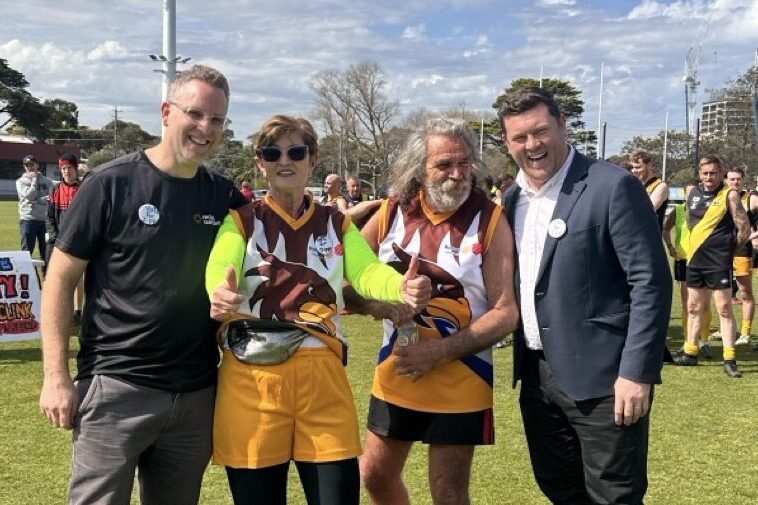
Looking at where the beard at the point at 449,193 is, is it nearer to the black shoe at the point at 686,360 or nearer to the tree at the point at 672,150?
the black shoe at the point at 686,360

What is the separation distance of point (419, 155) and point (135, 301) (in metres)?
1.28

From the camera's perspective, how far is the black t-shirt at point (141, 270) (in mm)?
2623

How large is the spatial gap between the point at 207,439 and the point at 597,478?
1.54m

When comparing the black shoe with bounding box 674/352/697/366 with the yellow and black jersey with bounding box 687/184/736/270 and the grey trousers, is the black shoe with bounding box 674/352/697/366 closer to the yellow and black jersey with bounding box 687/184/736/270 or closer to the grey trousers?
the yellow and black jersey with bounding box 687/184/736/270

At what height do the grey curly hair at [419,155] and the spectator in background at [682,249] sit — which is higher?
the grey curly hair at [419,155]

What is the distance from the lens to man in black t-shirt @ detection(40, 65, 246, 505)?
263cm

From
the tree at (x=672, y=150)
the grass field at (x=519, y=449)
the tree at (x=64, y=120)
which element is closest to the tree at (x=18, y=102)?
the tree at (x=64, y=120)

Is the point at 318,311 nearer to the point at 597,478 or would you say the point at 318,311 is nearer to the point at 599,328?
the point at 599,328

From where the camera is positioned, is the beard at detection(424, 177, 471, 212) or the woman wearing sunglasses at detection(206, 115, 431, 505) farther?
the beard at detection(424, 177, 471, 212)

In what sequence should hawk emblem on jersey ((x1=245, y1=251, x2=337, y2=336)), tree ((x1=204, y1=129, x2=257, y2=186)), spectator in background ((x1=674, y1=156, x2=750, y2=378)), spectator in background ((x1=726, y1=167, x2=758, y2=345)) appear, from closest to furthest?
hawk emblem on jersey ((x1=245, y1=251, x2=337, y2=336)), tree ((x1=204, y1=129, x2=257, y2=186)), spectator in background ((x1=674, y1=156, x2=750, y2=378)), spectator in background ((x1=726, y1=167, x2=758, y2=345))

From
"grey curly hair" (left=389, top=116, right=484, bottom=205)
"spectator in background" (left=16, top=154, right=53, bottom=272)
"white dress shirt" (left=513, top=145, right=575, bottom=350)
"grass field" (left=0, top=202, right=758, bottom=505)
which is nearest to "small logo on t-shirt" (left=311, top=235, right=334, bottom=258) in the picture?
"grey curly hair" (left=389, top=116, right=484, bottom=205)

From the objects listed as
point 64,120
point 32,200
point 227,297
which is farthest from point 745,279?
point 64,120

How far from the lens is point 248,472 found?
2.61m

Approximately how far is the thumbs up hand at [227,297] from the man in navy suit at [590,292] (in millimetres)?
1216
